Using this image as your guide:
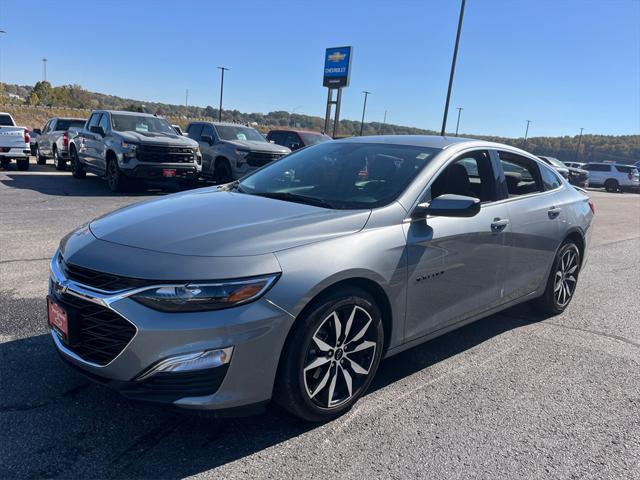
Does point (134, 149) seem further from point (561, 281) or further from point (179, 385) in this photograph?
point (179, 385)

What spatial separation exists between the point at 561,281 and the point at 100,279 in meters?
4.30

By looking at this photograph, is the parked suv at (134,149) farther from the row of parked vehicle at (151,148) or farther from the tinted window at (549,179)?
the tinted window at (549,179)

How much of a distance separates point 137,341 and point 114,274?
36 cm

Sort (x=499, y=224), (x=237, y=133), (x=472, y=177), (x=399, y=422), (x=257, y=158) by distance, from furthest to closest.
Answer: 1. (x=237, y=133)
2. (x=257, y=158)
3. (x=472, y=177)
4. (x=499, y=224)
5. (x=399, y=422)

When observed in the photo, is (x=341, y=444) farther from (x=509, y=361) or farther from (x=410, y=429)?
(x=509, y=361)

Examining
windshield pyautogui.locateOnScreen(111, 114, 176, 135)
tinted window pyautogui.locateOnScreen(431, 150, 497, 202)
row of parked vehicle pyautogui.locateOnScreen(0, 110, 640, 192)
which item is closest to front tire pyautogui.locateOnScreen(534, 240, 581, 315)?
tinted window pyautogui.locateOnScreen(431, 150, 497, 202)

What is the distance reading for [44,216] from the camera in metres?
8.72

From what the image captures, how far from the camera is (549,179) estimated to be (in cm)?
515

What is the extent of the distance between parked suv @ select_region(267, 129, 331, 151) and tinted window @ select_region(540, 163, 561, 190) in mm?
12193

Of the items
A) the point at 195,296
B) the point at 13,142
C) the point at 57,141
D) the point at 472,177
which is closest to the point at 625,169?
the point at 57,141

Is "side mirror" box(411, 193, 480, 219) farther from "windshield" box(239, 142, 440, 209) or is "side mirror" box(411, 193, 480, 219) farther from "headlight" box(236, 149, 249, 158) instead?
"headlight" box(236, 149, 249, 158)

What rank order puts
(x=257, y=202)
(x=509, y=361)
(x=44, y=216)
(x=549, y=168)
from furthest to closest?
(x=44, y=216) → (x=549, y=168) → (x=509, y=361) → (x=257, y=202)

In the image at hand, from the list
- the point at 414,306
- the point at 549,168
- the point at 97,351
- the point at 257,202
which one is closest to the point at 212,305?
the point at 97,351

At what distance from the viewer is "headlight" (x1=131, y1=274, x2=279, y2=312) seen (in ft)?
8.25
